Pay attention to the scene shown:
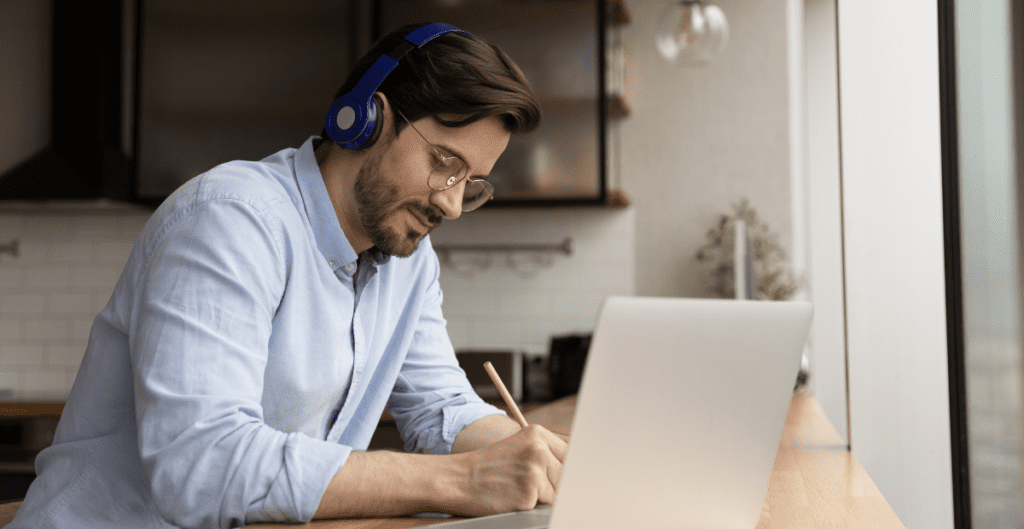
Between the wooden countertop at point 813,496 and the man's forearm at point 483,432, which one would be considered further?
the man's forearm at point 483,432

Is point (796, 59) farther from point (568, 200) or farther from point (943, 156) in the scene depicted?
point (943, 156)

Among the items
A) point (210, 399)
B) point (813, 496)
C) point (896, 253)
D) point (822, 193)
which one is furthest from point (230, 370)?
point (822, 193)

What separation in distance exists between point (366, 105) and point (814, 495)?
2.72ft

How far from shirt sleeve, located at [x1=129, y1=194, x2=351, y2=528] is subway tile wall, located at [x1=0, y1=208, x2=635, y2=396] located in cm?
259

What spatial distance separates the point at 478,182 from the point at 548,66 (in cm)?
200

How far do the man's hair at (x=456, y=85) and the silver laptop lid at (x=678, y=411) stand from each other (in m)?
0.53

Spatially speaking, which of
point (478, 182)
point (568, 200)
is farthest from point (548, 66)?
point (478, 182)

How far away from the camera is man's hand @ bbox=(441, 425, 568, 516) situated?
2.82 feet

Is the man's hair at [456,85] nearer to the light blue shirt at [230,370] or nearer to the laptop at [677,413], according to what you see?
the light blue shirt at [230,370]

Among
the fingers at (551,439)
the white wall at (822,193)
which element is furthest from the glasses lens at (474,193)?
the white wall at (822,193)

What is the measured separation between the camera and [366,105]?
3.57 feet

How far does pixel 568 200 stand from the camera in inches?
122

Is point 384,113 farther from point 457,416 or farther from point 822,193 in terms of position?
point 822,193

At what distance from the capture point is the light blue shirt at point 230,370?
0.80 meters
